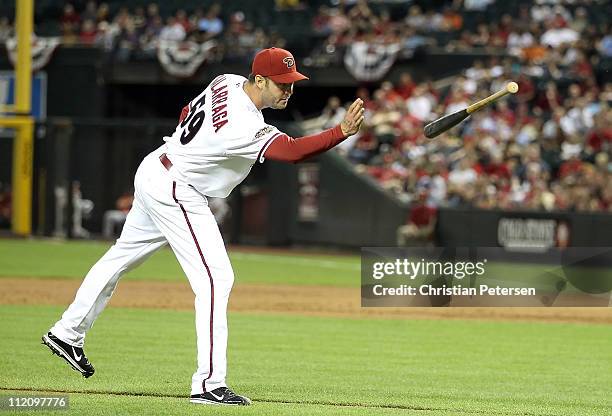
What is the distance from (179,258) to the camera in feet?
21.9

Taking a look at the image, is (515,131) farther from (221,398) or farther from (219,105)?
(221,398)

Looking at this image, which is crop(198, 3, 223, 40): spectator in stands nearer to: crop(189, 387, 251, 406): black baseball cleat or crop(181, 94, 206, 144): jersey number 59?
crop(181, 94, 206, 144): jersey number 59

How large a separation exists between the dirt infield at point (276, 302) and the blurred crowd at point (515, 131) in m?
4.72

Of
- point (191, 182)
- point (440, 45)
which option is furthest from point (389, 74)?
point (191, 182)

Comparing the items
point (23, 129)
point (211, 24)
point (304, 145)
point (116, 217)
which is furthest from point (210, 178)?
point (211, 24)

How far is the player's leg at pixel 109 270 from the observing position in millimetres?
6961

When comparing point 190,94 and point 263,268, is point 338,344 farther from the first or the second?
point 190,94

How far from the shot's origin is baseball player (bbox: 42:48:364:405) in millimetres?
6371

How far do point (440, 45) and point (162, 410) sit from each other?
59.3 ft

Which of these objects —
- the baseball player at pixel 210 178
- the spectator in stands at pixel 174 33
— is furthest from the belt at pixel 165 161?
the spectator in stands at pixel 174 33

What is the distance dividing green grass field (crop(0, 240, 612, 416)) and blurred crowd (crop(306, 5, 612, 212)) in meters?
6.92

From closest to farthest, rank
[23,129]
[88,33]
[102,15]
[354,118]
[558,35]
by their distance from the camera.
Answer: [354,118]
[558,35]
[23,129]
[88,33]
[102,15]

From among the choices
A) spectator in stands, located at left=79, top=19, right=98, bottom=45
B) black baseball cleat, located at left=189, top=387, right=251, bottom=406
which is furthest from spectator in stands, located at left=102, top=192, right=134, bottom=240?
black baseball cleat, located at left=189, top=387, right=251, bottom=406

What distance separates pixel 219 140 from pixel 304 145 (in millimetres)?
476
